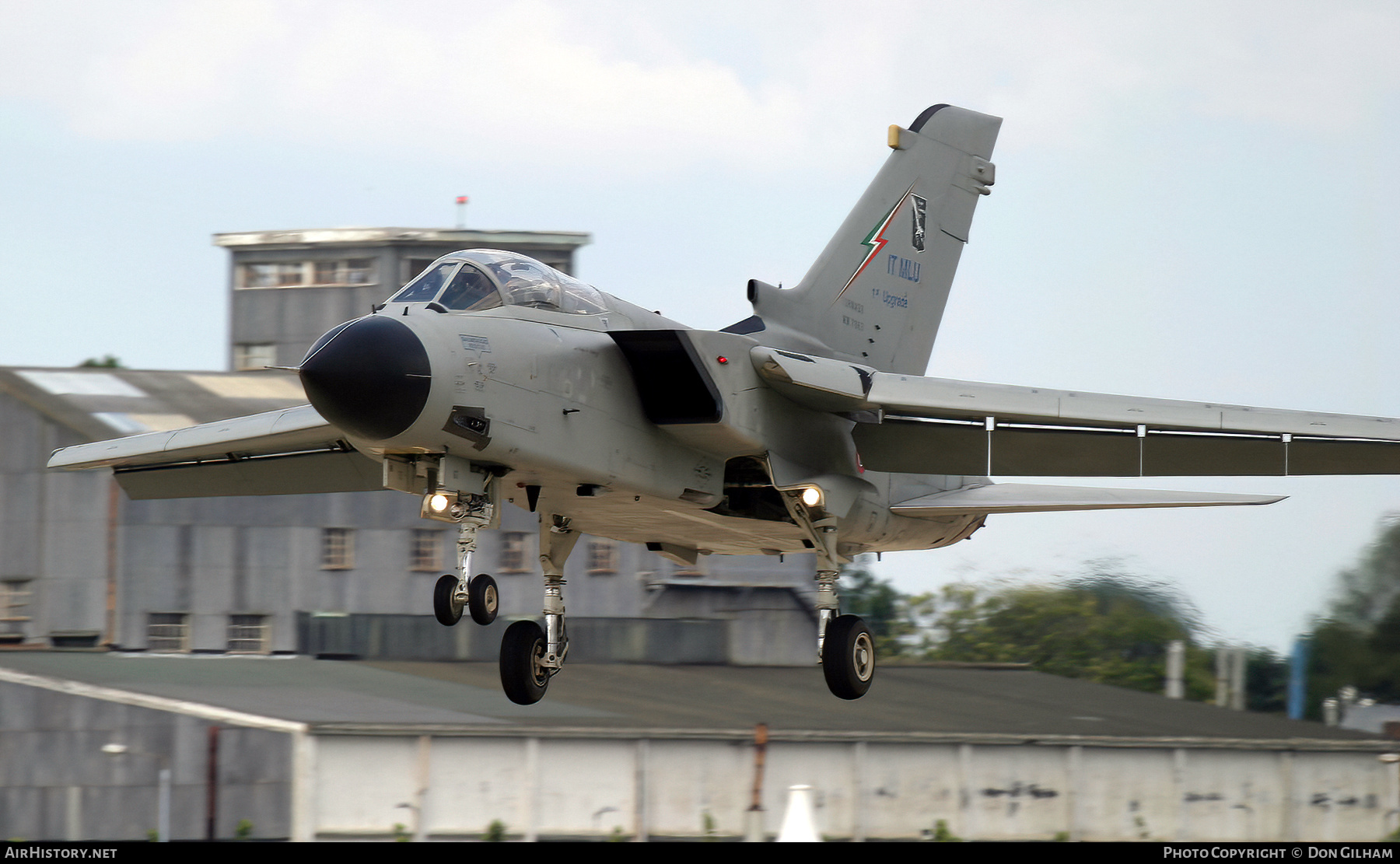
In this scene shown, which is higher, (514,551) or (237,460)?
(237,460)

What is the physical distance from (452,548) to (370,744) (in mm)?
11191

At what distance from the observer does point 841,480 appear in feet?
47.9

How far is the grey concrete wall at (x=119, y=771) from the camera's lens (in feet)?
91.2

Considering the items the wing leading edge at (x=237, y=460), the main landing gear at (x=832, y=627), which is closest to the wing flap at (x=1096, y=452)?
the main landing gear at (x=832, y=627)

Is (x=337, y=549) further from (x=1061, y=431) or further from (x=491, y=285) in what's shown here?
(x=491, y=285)

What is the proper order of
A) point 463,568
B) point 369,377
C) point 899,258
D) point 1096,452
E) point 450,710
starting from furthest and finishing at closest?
1. point 450,710
2. point 899,258
3. point 1096,452
4. point 463,568
5. point 369,377

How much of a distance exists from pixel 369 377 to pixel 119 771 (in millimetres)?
20619

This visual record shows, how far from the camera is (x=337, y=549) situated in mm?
38938

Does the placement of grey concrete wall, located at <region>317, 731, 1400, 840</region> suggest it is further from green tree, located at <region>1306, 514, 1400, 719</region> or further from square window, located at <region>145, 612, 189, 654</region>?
square window, located at <region>145, 612, 189, 654</region>

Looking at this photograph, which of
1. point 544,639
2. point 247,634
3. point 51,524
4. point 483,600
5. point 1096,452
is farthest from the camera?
point 247,634

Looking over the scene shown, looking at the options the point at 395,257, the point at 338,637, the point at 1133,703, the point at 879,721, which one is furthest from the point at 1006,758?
the point at 395,257

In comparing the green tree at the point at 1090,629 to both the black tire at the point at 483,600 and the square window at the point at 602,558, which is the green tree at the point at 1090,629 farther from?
the black tire at the point at 483,600

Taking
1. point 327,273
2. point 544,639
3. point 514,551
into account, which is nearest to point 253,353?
point 327,273

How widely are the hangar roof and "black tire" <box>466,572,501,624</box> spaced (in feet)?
51.0
